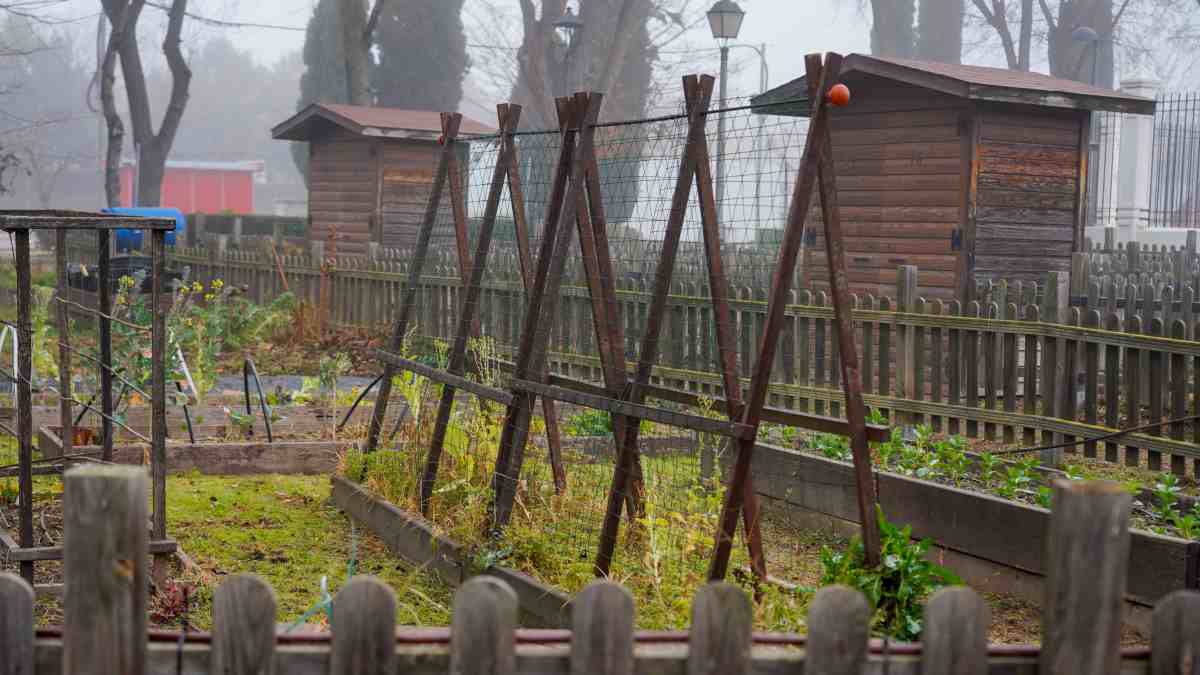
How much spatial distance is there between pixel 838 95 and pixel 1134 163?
24934 mm

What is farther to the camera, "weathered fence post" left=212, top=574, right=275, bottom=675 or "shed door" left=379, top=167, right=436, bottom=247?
"shed door" left=379, top=167, right=436, bottom=247

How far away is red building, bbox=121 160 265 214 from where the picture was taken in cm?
8544

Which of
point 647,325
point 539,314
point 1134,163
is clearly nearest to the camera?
point 647,325

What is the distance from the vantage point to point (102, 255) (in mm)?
6789

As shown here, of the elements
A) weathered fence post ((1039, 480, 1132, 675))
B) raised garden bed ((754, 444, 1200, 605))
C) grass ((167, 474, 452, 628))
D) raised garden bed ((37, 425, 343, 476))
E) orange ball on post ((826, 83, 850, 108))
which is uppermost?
orange ball on post ((826, 83, 850, 108))

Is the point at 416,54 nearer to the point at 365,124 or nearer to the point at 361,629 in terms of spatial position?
the point at 365,124

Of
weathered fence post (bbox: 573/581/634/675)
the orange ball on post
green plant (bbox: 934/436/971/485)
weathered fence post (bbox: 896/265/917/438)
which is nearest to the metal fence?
weathered fence post (bbox: 896/265/917/438)

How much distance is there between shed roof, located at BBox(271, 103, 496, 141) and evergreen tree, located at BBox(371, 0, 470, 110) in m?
18.0

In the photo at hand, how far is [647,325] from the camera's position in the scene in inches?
228

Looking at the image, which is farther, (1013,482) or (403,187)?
(403,187)

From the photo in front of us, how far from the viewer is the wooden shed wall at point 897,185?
14.0 meters

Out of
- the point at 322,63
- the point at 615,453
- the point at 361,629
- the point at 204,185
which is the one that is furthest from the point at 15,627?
the point at 204,185

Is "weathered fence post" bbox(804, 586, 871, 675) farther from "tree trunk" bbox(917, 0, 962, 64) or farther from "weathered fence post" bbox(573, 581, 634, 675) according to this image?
"tree trunk" bbox(917, 0, 962, 64)

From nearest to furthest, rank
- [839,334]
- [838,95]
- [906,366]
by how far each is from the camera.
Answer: [838,95]
[839,334]
[906,366]
